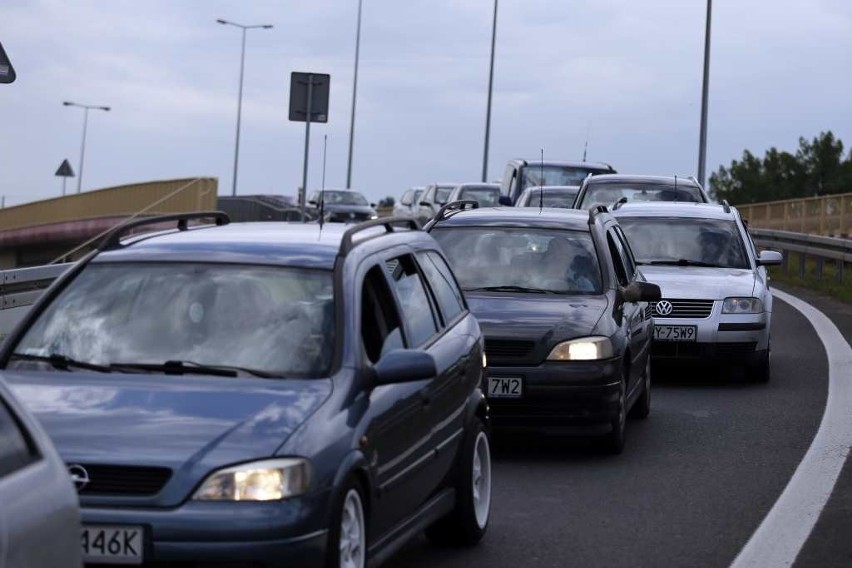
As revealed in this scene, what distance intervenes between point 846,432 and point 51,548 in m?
9.09

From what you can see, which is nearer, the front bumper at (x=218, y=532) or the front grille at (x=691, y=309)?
the front bumper at (x=218, y=532)

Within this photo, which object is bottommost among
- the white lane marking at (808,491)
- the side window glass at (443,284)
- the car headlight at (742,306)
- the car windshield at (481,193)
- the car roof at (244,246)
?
the white lane marking at (808,491)

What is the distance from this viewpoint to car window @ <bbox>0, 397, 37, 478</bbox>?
415cm

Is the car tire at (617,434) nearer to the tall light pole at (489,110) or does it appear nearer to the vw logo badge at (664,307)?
the vw logo badge at (664,307)

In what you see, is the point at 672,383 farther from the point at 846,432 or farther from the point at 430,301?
the point at 430,301

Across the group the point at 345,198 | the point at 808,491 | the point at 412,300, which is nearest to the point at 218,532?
the point at 412,300

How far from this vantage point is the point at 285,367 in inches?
264

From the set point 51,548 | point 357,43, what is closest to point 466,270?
point 51,548

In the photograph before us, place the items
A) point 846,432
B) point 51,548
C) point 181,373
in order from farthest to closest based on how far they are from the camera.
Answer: point 846,432 → point 181,373 → point 51,548

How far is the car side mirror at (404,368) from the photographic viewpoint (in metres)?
6.60

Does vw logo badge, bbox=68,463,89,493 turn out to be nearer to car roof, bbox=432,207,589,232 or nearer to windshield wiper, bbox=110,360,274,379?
windshield wiper, bbox=110,360,274,379

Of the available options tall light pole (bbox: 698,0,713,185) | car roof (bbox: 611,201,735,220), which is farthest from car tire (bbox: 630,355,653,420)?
tall light pole (bbox: 698,0,713,185)

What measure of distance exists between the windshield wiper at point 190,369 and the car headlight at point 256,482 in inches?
32.2

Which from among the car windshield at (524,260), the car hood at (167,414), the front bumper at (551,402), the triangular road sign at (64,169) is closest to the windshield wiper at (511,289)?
the car windshield at (524,260)
